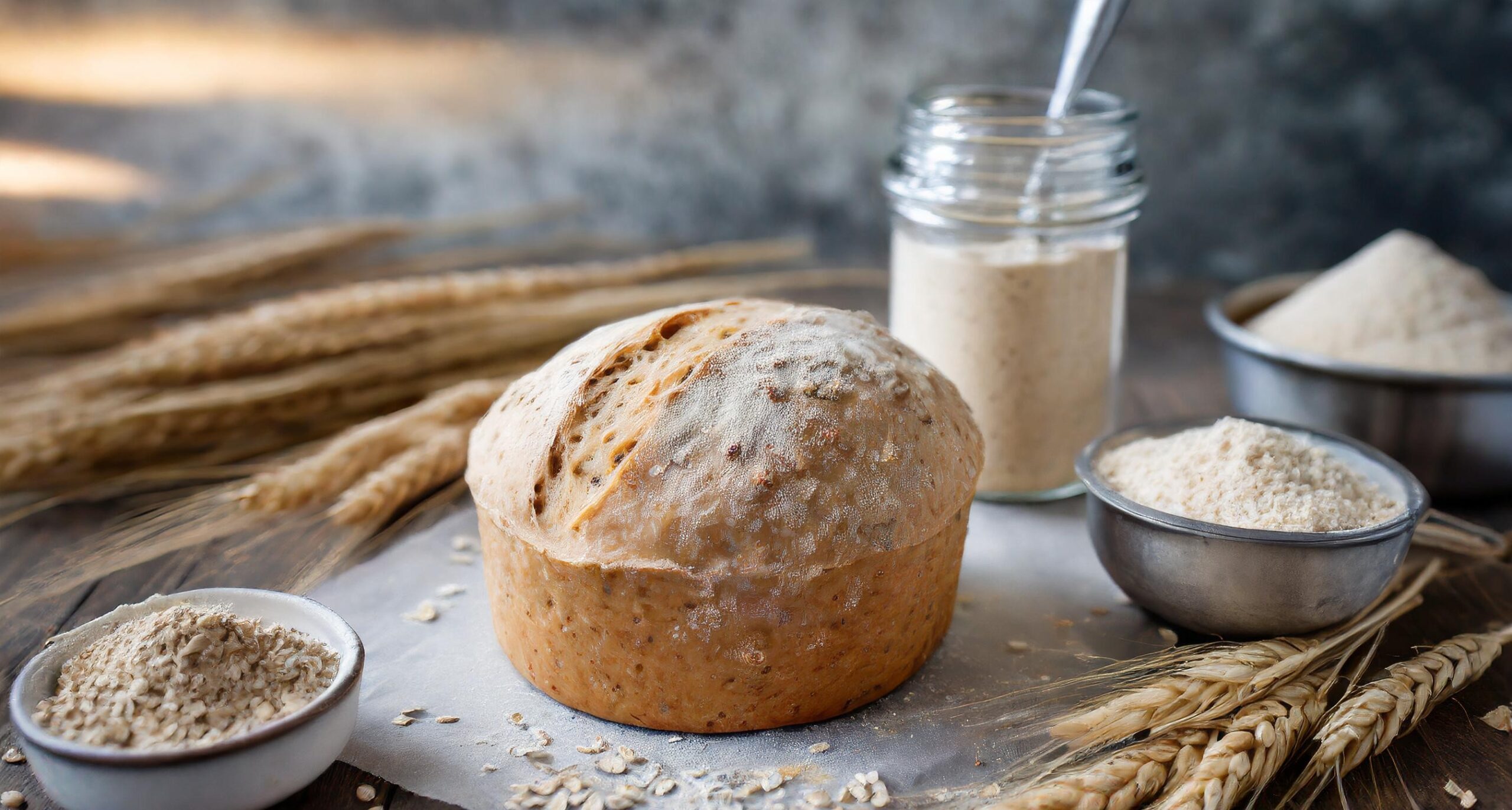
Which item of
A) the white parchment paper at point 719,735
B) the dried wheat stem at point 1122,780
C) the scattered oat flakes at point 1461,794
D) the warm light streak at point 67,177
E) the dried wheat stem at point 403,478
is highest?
the warm light streak at point 67,177

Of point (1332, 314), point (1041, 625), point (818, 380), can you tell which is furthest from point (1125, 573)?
point (1332, 314)

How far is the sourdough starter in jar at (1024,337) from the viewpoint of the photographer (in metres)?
2.22

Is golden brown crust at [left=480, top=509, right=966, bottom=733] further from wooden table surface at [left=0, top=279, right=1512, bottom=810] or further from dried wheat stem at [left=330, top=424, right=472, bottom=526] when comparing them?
dried wheat stem at [left=330, top=424, right=472, bottom=526]

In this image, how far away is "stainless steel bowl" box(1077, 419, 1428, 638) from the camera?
1664 millimetres

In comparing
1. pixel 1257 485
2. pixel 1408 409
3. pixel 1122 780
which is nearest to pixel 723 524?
pixel 1122 780

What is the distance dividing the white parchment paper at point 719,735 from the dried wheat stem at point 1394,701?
36cm

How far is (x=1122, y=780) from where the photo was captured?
1406mm

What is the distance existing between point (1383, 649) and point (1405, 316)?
876 millimetres

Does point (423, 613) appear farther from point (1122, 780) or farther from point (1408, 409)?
point (1408, 409)

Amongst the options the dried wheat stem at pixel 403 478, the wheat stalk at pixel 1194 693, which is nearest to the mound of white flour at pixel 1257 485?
the wheat stalk at pixel 1194 693

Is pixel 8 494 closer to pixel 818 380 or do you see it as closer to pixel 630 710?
pixel 630 710

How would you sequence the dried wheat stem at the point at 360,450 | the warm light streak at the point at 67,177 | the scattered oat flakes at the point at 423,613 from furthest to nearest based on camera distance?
the warm light streak at the point at 67,177
the dried wheat stem at the point at 360,450
the scattered oat flakes at the point at 423,613

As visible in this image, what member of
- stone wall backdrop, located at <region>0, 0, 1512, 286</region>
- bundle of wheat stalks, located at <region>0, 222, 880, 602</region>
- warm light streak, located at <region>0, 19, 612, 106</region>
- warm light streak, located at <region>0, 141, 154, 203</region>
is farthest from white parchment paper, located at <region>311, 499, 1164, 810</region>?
warm light streak, located at <region>0, 141, 154, 203</region>

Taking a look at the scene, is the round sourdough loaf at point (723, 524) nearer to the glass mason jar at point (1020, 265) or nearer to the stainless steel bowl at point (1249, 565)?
the stainless steel bowl at point (1249, 565)
